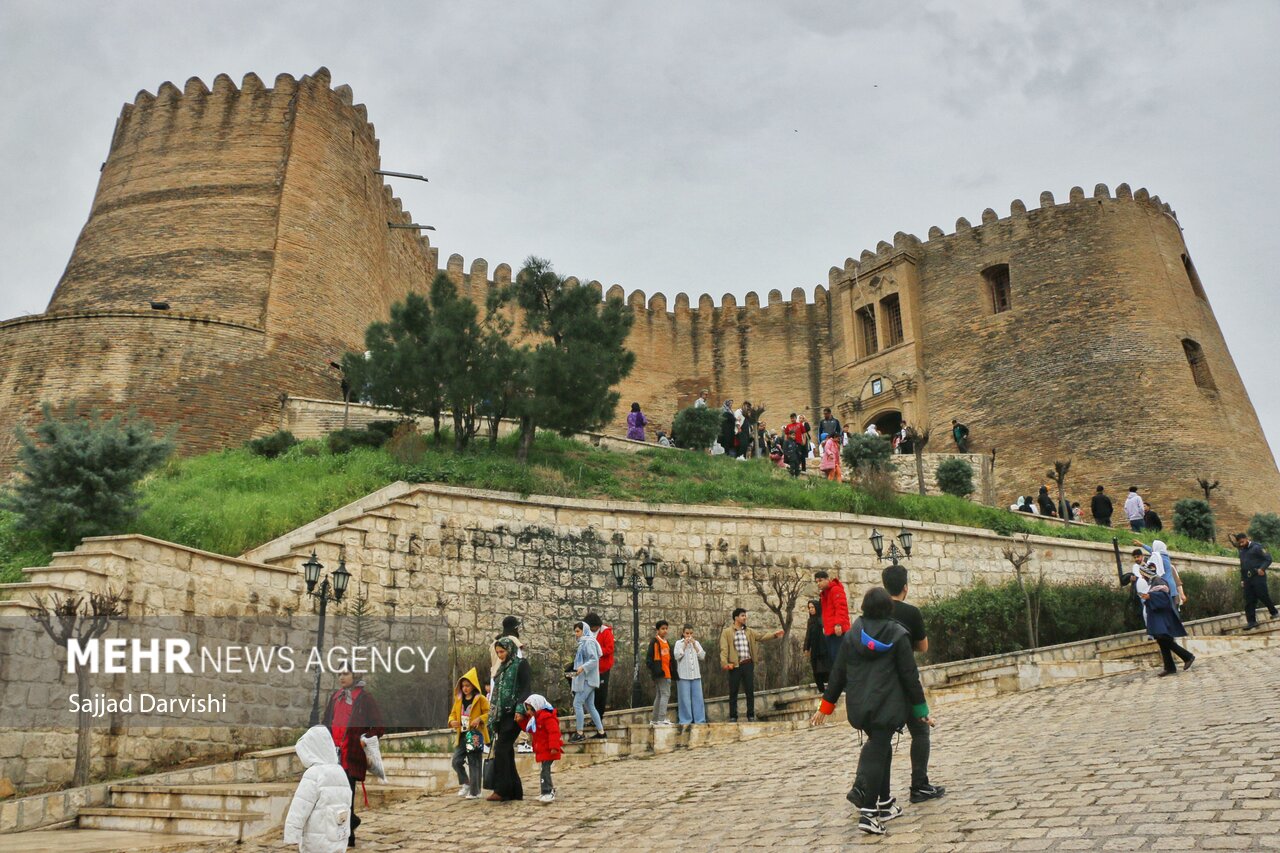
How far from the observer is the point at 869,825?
15.5 feet

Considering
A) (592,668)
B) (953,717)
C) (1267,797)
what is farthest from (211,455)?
(1267,797)

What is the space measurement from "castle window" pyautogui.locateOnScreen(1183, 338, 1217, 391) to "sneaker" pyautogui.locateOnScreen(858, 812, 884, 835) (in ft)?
78.5

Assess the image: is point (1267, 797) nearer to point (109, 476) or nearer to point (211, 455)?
point (109, 476)

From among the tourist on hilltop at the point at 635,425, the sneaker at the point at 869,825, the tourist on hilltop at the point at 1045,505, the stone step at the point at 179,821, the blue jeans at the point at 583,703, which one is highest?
the tourist on hilltop at the point at 635,425

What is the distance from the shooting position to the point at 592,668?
29.3ft

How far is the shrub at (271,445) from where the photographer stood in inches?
667

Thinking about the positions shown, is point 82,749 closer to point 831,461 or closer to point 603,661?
point 603,661

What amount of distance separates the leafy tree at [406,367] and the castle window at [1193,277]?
20831mm

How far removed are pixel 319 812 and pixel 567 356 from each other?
478 inches

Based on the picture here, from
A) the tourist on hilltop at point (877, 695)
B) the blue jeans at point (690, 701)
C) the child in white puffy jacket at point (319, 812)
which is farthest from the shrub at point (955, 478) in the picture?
the child in white puffy jacket at point (319, 812)

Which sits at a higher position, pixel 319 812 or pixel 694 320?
pixel 694 320

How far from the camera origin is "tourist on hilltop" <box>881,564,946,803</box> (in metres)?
5.18

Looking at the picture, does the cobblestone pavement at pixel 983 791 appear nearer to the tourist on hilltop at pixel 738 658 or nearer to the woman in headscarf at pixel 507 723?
the woman in headscarf at pixel 507 723

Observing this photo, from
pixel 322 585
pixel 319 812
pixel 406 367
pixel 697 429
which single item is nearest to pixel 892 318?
pixel 697 429
